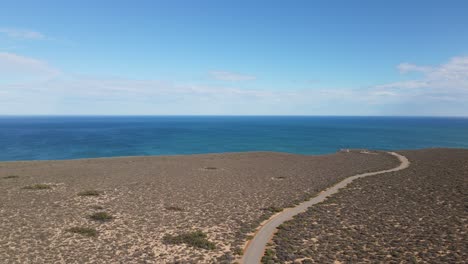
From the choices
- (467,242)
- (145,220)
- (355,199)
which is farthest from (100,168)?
(467,242)

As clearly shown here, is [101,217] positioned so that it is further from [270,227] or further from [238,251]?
[270,227]

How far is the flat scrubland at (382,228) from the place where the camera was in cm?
1909

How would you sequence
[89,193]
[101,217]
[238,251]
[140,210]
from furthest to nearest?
[89,193] < [140,210] < [101,217] < [238,251]

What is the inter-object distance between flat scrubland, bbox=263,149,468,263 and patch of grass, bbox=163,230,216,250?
4.59m

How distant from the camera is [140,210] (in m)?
29.1

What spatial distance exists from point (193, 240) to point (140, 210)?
9992 millimetres

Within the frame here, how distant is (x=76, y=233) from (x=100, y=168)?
35.3 metres

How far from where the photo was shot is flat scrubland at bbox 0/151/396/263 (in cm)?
1991

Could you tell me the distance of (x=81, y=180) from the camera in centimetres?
4341

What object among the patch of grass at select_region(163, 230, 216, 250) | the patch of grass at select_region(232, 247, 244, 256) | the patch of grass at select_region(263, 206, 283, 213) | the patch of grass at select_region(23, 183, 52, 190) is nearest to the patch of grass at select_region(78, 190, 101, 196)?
the patch of grass at select_region(23, 183, 52, 190)

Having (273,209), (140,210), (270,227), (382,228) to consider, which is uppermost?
(382,228)

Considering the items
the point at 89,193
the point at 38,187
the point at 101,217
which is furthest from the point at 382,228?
the point at 38,187

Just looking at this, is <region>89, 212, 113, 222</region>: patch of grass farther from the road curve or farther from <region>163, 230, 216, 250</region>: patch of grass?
the road curve

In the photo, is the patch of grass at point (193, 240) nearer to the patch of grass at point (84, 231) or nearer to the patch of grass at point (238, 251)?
the patch of grass at point (238, 251)
